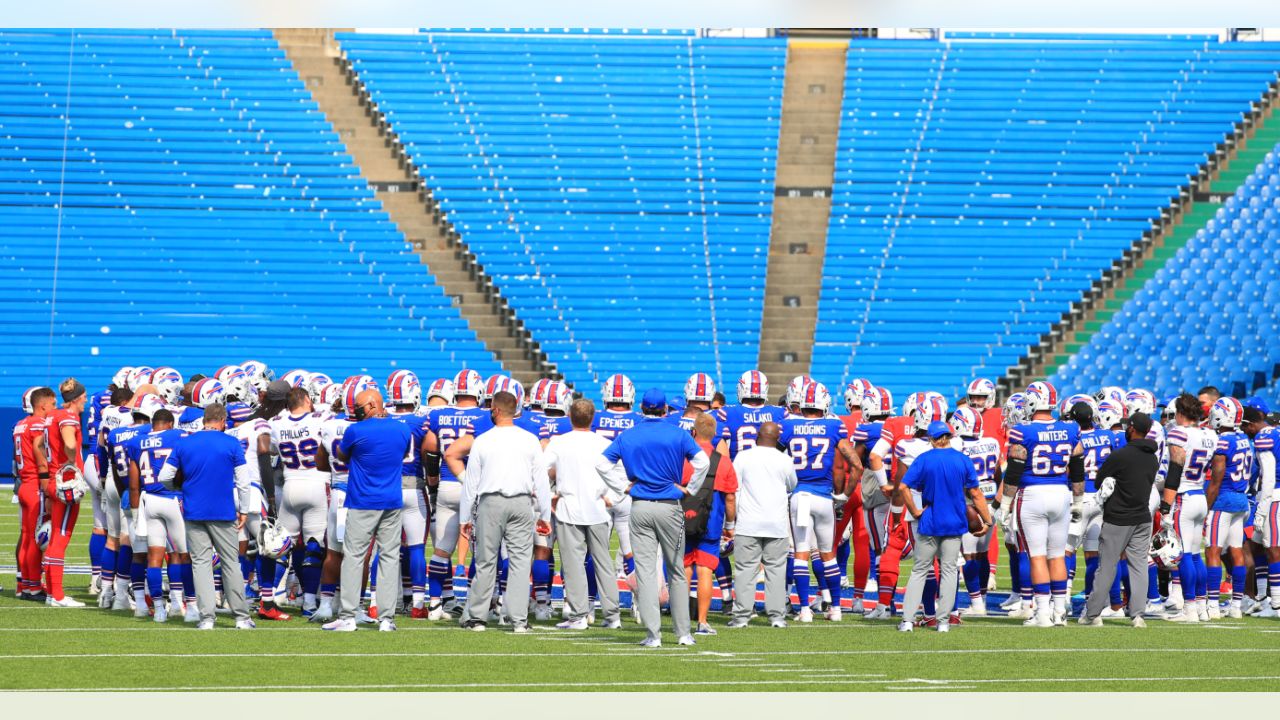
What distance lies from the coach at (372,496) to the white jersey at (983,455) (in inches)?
157

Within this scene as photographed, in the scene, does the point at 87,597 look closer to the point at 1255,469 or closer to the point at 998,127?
the point at 1255,469

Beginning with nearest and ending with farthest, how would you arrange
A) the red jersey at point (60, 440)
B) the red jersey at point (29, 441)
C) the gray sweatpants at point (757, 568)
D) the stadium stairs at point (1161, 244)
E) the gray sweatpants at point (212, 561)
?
the gray sweatpants at point (212, 561)
the gray sweatpants at point (757, 568)
the red jersey at point (60, 440)
the red jersey at point (29, 441)
the stadium stairs at point (1161, 244)

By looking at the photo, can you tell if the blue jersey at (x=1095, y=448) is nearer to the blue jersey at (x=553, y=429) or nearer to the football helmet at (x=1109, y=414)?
the football helmet at (x=1109, y=414)

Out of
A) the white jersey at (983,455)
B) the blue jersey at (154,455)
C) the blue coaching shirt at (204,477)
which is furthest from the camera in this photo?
the white jersey at (983,455)

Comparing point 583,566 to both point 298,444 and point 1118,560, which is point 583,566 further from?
point 1118,560

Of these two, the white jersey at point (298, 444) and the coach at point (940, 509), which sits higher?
the white jersey at point (298, 444)

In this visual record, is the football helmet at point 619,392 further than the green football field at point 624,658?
Yes

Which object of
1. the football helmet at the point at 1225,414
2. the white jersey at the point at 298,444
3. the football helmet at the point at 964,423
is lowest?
the white jersey at the point at 298,444

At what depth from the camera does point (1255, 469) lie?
12.2m

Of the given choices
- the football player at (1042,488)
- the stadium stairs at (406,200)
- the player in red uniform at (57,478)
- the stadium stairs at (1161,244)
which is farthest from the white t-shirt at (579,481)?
the stadium stairs at (1161,244)

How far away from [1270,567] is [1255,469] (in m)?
0.73

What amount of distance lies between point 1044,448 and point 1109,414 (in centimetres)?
140

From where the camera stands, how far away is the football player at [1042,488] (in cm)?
1127

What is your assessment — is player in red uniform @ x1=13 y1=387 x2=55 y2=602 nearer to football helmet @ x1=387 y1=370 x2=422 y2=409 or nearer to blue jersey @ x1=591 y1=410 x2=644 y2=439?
football helmet @ x1=387 y1=370 x2=422 y2=409
